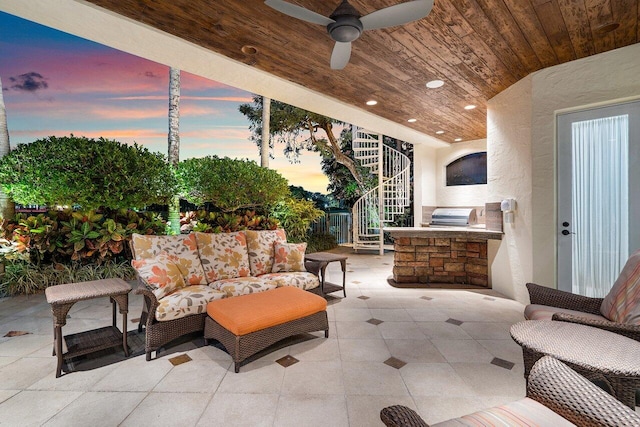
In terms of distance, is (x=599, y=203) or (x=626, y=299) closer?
(x=626, y=299)

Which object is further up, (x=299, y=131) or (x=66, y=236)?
(x=299, y=131)

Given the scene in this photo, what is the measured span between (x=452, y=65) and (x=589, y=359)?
3.09 metres

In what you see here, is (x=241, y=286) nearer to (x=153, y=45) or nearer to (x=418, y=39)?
(x=153, y=45)

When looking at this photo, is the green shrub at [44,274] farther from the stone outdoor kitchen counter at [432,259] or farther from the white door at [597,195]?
the white door at [597,195]

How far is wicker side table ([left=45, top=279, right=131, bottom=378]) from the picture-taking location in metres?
2.07

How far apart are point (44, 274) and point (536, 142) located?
7.02 metres

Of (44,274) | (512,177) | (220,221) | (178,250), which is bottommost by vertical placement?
(44,274)

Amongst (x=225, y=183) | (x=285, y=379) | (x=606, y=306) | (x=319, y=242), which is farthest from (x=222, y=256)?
(x=319, y=242)

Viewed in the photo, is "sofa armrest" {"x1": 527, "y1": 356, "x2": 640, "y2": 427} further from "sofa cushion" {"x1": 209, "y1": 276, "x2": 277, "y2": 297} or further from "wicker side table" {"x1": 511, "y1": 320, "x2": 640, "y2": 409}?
"sofa cushion" {"x1": 209, "y1": 276, "x2": 277, "y2": 297}

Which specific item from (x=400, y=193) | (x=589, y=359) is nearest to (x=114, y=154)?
(x=589, y=359)

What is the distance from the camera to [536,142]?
352cm

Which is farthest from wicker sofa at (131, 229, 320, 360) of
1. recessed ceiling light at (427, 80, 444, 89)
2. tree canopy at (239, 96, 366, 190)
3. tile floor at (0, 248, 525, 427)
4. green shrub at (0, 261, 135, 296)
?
tree canopy at (239, 96, 366, 190)

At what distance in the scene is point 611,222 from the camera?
3.02m

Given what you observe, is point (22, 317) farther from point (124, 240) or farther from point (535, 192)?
point (535, 192)
